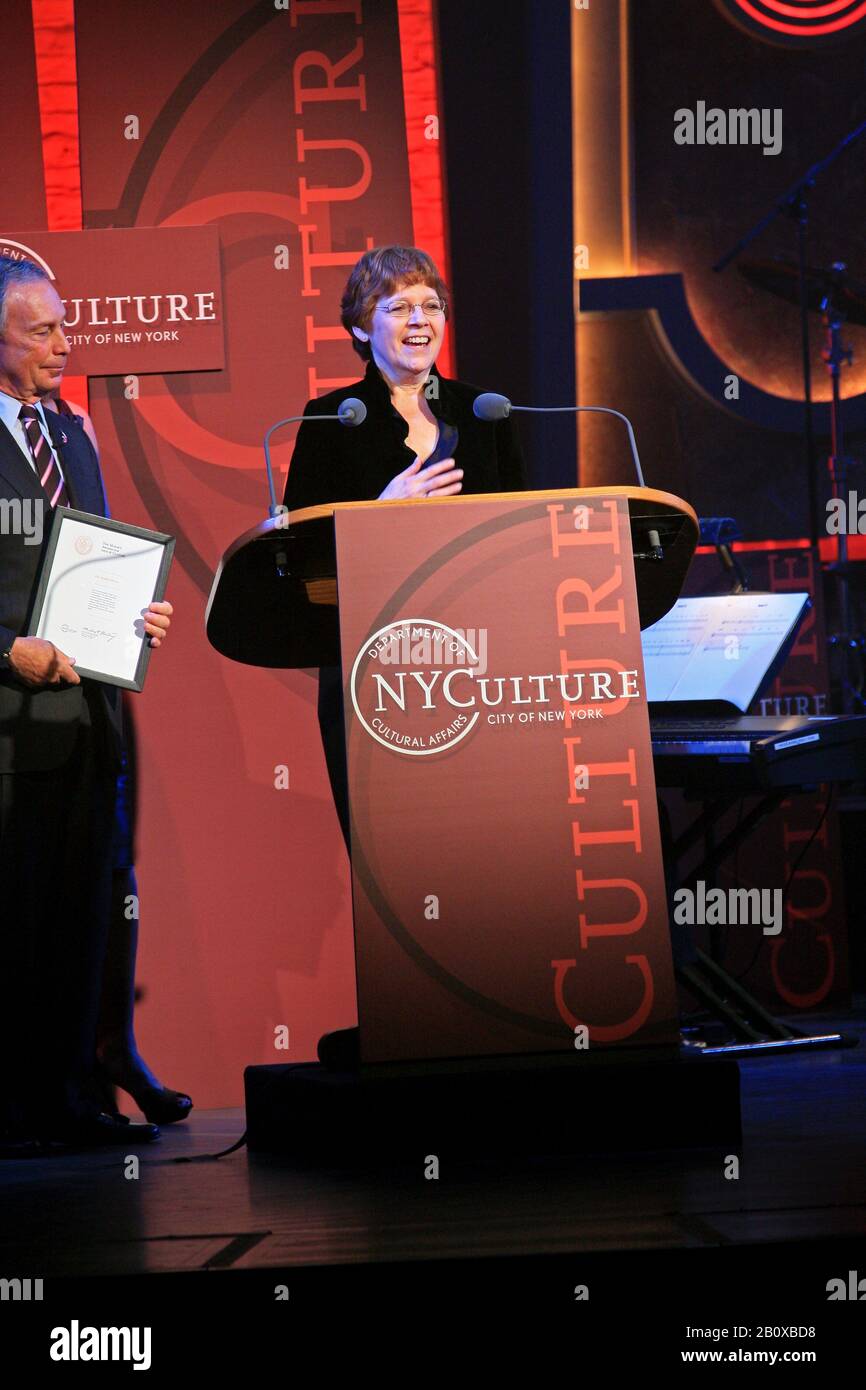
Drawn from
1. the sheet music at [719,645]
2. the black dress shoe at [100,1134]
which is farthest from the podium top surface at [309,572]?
the sheet music at [719,645]

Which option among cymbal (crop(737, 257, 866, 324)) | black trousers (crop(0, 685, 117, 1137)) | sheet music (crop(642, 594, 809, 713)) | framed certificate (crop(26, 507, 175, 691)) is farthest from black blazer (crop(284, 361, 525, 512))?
cymbal (crop(737, 257, 866, 324))

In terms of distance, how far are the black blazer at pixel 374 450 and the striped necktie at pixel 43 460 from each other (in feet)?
2.50

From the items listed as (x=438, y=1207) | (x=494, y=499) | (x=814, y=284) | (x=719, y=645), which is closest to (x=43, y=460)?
(x=494, y=499)

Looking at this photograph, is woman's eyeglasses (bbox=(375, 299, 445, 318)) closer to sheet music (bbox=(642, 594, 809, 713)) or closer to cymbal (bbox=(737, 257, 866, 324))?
sheet music (bbox=(642, 594, 809, 713))

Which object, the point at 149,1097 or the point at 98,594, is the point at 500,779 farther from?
the point at 149,1097

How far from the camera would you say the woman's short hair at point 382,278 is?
3.20 metres

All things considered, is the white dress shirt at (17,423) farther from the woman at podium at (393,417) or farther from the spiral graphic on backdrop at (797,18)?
the spiral graphic on backdrop at (797,18)

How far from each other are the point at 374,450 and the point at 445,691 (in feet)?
2.71

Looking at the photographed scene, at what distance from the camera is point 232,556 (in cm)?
265

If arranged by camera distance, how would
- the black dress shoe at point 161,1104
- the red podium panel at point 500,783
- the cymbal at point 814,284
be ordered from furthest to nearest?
the cymbal at point 814,284 < the black dress shoe at point 161,1104 < the red podium panel at point 500,783

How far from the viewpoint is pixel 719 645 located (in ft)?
14.3

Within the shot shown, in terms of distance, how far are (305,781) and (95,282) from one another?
151 cm

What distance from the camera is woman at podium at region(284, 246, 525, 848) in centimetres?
317
